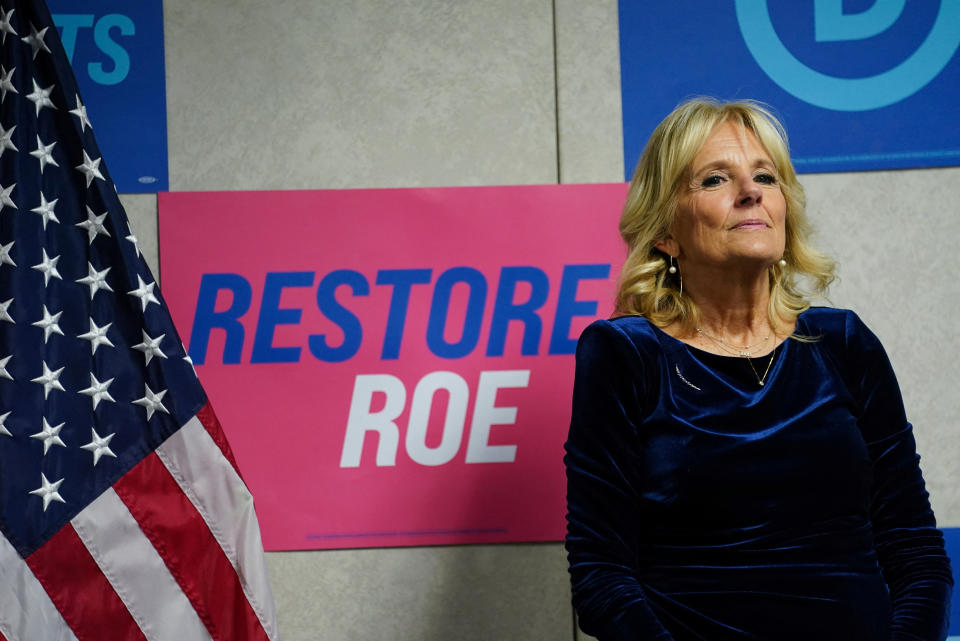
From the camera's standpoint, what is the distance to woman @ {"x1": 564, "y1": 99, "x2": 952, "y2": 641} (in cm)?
133

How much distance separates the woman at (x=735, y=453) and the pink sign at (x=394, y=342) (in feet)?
1.43

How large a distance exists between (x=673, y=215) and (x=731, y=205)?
0.10m

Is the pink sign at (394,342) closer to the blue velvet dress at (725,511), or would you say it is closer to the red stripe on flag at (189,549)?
the red stripe on flag at (189,549)

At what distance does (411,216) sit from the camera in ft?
6.27

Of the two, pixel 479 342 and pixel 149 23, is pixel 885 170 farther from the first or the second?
pixel 149 23

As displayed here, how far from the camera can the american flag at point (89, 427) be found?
1.52 meters

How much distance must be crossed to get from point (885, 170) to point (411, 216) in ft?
3.33

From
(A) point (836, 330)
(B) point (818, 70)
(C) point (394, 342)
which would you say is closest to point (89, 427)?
(C) point (394, 342)

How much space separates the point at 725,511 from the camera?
133 centimetres

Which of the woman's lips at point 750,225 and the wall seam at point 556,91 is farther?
the wall seam at point 556,91

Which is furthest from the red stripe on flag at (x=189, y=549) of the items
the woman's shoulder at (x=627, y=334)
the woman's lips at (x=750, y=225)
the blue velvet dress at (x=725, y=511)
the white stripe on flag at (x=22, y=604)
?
the woman's lips at (x=750, y=225)

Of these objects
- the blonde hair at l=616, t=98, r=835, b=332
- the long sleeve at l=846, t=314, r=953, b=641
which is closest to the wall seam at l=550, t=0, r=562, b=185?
the blonde hair at l=616, t=98, r=835, b=332

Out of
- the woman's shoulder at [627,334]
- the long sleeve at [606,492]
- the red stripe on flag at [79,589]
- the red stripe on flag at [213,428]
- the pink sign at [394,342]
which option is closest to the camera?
the long sleeve at [606,492]

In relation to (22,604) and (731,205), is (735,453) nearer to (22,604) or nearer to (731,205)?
(731,205)
